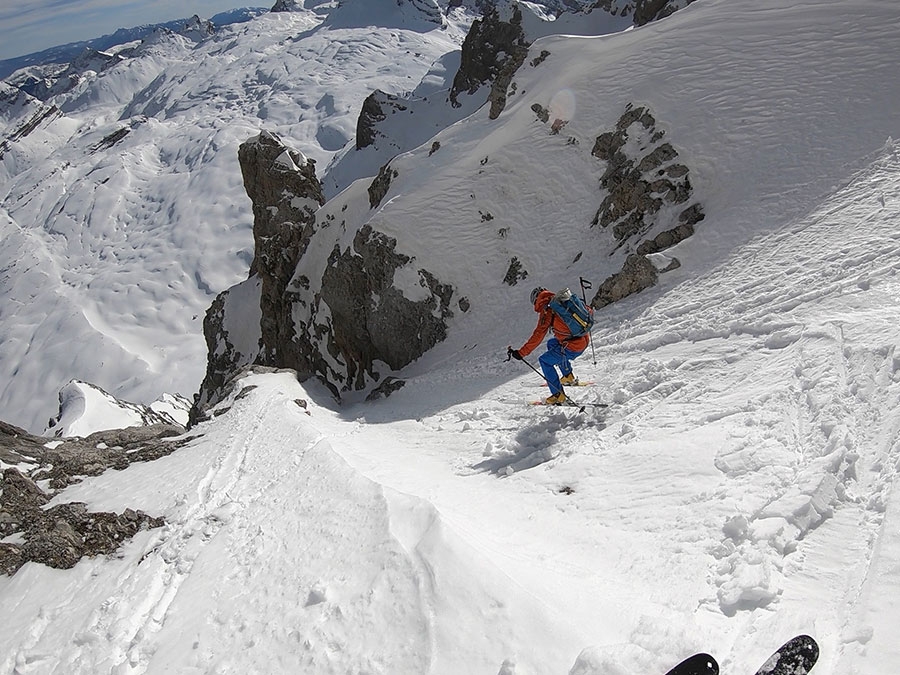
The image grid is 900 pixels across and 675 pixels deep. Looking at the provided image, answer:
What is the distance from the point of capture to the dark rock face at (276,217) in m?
36.2

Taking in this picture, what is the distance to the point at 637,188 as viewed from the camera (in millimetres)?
20203

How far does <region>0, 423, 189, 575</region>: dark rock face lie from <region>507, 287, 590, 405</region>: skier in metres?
7.37

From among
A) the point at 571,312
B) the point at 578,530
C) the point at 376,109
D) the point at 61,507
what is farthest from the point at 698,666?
the point at 376,109

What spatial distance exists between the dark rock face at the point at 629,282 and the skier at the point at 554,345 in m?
5.11

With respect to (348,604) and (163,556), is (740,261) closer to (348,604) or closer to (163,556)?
(348,604)

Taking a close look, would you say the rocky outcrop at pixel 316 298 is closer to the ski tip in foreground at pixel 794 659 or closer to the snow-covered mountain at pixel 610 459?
the snow-covered mountain at pixel 610 459

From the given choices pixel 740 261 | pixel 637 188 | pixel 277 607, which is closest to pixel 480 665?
pixel 277 607

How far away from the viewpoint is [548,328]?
11180 millimetres

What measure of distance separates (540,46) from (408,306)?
17802mm

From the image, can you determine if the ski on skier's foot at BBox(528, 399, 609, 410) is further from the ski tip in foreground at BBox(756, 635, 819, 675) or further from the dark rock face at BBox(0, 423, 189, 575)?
the dark rock face at BBox(0, 423, 189, 575)

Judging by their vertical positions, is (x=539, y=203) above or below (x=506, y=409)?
above

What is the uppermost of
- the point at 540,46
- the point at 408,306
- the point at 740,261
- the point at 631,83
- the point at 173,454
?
the point at 540,46

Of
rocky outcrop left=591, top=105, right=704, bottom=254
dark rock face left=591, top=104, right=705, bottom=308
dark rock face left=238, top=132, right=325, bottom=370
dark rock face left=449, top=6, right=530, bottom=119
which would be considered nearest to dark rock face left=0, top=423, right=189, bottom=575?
dark rock face left=591, top=104, right=705, bottom=308

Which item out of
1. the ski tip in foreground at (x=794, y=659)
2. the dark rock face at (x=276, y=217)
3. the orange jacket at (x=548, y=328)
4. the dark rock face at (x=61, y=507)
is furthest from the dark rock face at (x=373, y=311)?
the ski tip in foreground at (x=794, y=659)
